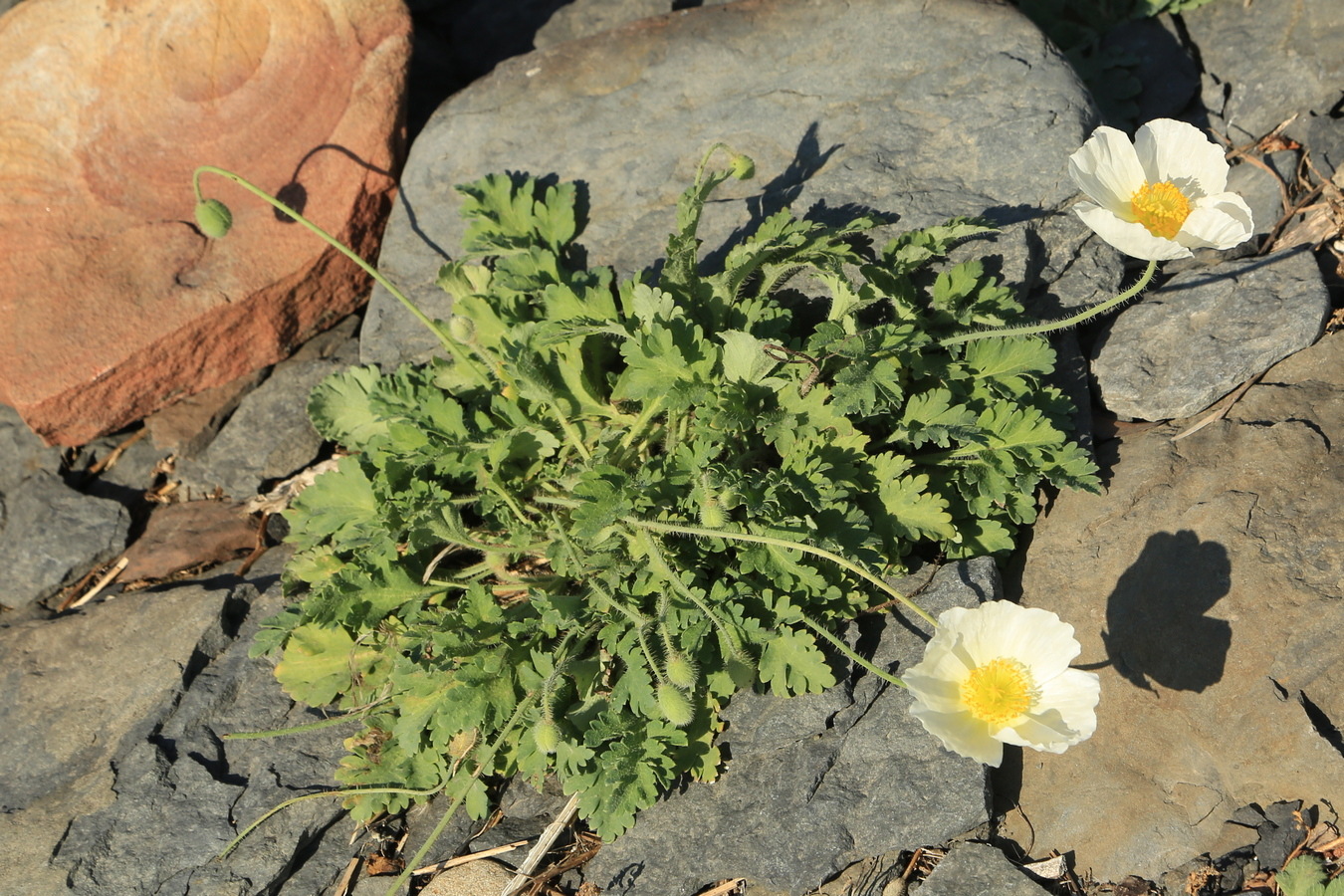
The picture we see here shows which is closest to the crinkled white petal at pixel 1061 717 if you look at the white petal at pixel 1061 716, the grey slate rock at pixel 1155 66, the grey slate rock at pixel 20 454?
the white petal at pixel 1061 716

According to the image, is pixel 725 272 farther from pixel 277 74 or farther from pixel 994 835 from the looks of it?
pixel 277 74

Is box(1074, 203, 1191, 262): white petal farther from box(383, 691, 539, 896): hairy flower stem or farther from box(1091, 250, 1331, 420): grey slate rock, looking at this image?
box(383, 691, 539, 896): hairy flower stem

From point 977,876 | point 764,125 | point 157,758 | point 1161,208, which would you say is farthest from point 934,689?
point 157,758

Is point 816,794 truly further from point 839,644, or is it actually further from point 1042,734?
point 1042,734

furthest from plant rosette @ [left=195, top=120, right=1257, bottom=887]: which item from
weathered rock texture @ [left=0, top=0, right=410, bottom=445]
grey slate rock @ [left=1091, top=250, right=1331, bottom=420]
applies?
weathered rock texture @ [left=0, top=0, right=410, bottom=445]

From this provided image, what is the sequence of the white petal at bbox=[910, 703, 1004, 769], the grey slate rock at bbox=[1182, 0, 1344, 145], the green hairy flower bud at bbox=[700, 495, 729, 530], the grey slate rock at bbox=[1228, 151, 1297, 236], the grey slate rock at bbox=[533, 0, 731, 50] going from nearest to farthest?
the white petal at bbox=[910, 703, 1004, 769]
the green hairy flower bud at bbox=[700, 495, 729, 530]
the grey slate rock at bbox=[1228, 151, 1297, 236]
the grey slate rock at bbox=[1182, 0, 1344, 145]
the grey slate rock at bbox=[533, 0, 731, 50]

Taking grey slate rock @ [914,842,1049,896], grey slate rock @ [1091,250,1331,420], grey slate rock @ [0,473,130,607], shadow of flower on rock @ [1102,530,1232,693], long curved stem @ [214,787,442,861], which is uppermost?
grey slate rock @ [0,473,130,607]
